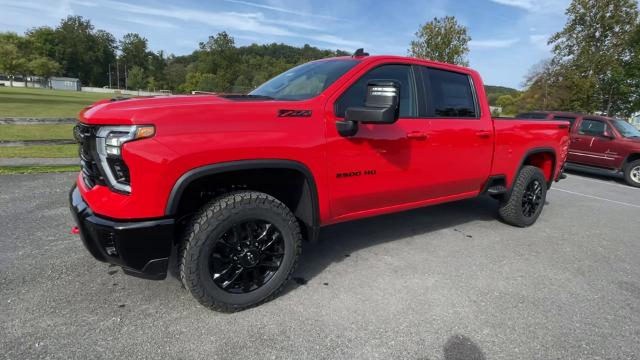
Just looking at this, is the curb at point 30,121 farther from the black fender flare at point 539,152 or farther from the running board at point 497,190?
the black fender flare at point 539,152

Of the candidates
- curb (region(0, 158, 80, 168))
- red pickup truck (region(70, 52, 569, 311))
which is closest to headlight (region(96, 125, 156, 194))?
red pickup truck (region(70, 52, 569, 311))

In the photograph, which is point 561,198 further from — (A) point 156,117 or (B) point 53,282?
(B) point 53,282

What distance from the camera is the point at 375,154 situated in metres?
3.02

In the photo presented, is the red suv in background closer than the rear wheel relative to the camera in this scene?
No

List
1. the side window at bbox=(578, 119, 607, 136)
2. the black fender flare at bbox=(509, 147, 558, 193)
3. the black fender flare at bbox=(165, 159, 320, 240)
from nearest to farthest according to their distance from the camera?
the black fender flare at bbox=(165, 159, 320, 240) < the black fender flare at bbox=(509, 147, 558, 193) < the side window at bbox=(578, 119, 607, 136)

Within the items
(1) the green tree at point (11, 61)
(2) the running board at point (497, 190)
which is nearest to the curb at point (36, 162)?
(2) the running board at point (497, 190)

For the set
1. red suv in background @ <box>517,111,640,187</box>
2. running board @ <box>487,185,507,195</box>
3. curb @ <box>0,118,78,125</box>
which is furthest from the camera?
red suv in background @ <box>517,111,640,187</box>

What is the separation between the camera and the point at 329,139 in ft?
9.02

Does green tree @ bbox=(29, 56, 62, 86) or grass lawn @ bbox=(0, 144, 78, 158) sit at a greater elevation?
green tree @ bbox=(29, 56, 62, 86)

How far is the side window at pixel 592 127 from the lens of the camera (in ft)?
32.0

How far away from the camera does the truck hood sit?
2116 mm

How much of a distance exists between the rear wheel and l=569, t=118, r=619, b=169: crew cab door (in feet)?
0.96

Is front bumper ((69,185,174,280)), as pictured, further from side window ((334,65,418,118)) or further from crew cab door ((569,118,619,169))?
crew cab door ((569,118,619,169))

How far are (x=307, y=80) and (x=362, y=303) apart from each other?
6.45 ft
